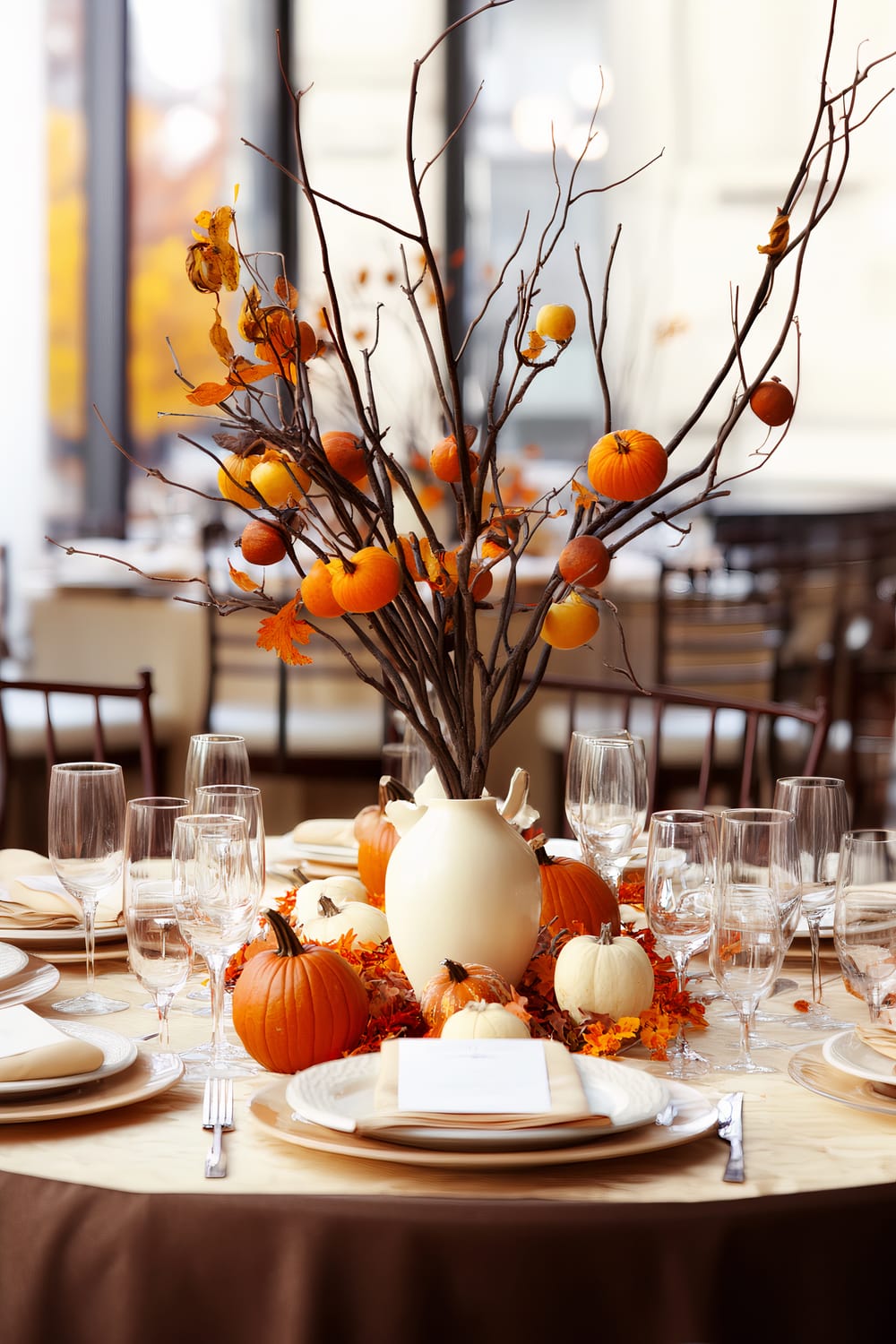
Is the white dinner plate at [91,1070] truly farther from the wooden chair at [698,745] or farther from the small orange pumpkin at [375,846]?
the wooden chair at [698,745]

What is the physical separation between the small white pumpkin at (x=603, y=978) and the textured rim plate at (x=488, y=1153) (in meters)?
0.14

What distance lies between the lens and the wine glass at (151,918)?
108 cm

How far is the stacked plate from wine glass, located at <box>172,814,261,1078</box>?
117 millimetres

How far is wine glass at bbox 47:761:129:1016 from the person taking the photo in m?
1.27

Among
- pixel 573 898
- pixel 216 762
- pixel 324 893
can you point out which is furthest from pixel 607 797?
pixel 216 762

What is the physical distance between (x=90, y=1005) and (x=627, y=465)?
0.62 m

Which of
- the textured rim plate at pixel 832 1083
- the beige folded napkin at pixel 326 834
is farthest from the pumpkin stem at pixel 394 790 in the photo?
the textured rim plate at pixel 832 1083

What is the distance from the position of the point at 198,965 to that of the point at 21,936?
172 millimetres

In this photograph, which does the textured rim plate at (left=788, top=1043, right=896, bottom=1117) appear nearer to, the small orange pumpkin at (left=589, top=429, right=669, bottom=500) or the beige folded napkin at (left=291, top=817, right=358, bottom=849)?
the small orange pumpkin at (left=589, top=429, right=669, bottom=500)

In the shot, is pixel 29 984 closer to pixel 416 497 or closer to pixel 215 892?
pixel 215 892

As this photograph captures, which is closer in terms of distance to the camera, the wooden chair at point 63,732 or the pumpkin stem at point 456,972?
the pumpkin stem at point 456,972

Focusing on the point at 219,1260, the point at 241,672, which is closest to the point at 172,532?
the point at 241,672

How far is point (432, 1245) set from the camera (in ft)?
2.78

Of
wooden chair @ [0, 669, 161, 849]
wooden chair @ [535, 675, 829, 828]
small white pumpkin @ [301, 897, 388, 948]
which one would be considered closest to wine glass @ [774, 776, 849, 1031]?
small white pumpkin @ [301, 897, 388, 948]
